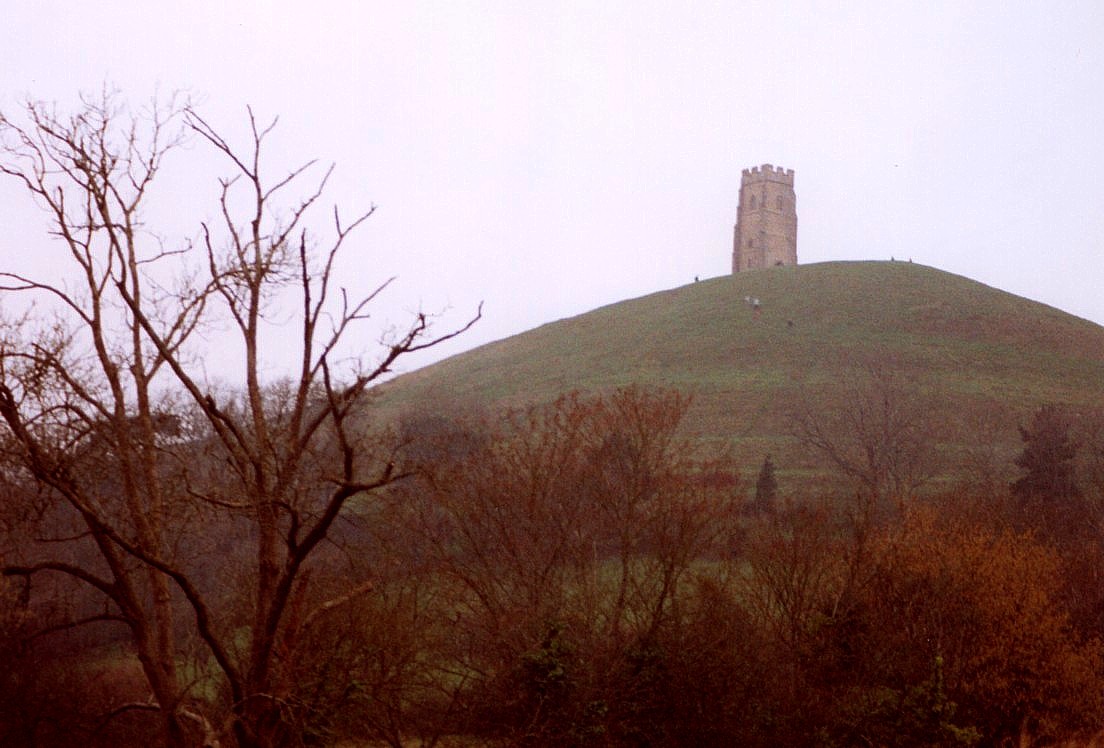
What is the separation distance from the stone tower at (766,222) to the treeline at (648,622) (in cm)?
9880

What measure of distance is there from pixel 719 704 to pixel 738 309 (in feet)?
235

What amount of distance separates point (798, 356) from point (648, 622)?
179ft

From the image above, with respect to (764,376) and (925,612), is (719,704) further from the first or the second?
(764,376)

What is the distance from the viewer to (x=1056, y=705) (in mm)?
26078

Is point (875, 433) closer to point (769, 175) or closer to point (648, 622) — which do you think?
point (648, 622)

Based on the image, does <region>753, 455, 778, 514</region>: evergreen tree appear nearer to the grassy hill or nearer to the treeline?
the treeline

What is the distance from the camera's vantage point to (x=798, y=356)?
78.6 m

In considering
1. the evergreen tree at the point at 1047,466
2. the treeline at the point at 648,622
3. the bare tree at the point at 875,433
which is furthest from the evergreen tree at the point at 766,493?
the evergreen tree at the point at 1047,466

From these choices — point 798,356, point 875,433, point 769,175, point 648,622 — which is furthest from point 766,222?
point 648,622

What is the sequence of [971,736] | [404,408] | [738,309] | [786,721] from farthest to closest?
[738,309]
[404,408]
[786,721]
[971,736]

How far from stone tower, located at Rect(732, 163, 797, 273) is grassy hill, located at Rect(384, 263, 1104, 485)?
2227 centimetres

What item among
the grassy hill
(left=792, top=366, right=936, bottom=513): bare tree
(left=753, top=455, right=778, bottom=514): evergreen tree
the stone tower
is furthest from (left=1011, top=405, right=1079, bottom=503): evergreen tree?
the stone tower

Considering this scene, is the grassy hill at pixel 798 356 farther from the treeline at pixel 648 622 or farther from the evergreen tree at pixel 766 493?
the treeline at pixel 648 622

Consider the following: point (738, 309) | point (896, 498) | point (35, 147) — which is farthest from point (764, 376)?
point (35, 147)
